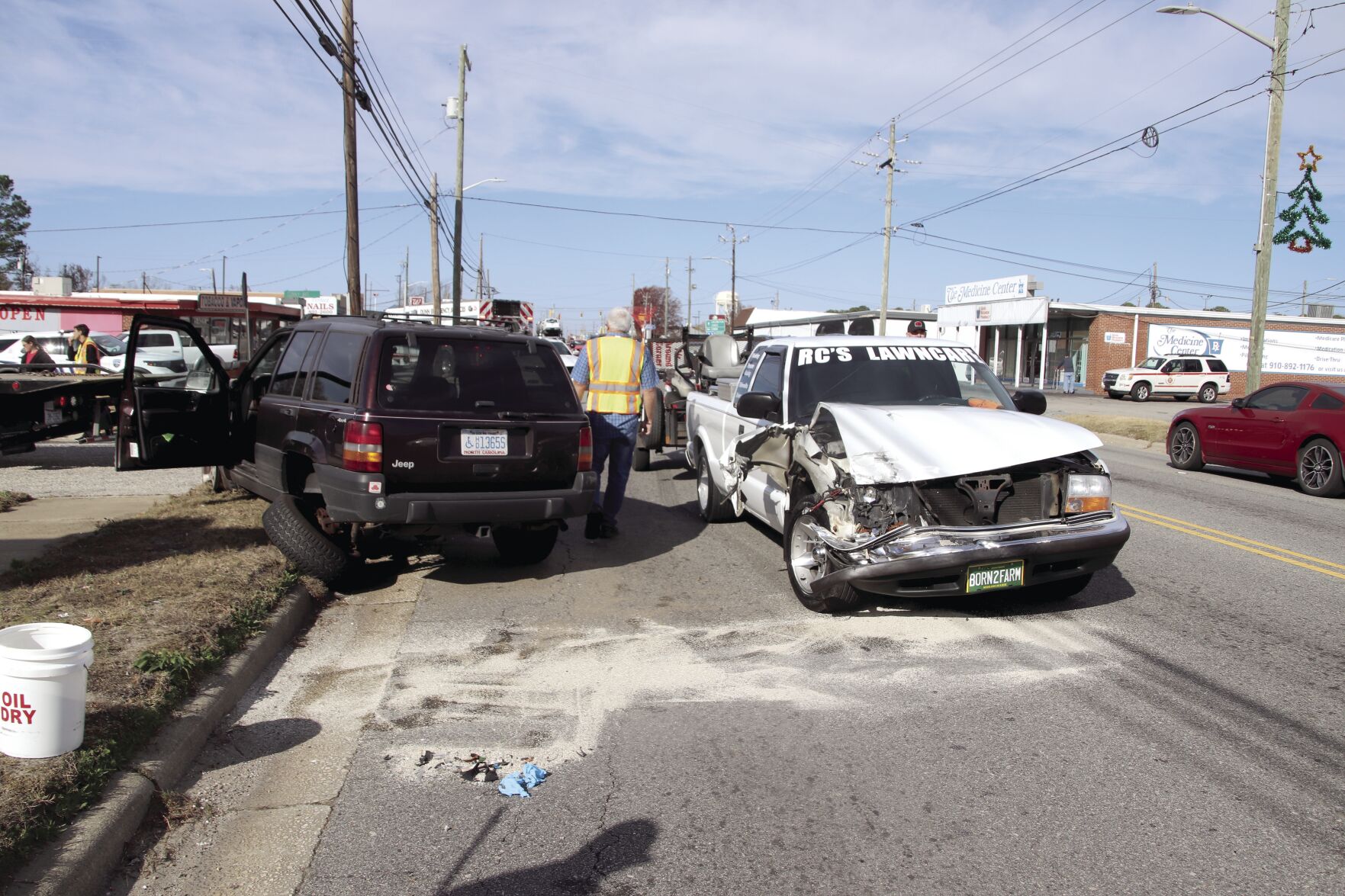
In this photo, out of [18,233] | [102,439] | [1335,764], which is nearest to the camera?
[1335,764]

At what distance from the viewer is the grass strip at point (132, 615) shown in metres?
3.39

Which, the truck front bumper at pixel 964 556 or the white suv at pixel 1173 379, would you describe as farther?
the white suv at pixel 1173 379

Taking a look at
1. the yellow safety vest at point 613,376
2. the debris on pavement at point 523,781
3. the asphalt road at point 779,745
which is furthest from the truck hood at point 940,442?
the debris on pavement at point 523,781

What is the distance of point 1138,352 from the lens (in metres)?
47.8

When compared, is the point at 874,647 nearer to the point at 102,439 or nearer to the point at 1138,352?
the point at 102,439

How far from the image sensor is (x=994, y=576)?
224 inches

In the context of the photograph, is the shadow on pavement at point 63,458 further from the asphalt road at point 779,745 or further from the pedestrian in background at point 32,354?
the asphalt road at point 779,745

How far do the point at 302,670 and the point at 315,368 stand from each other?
2.58 metres

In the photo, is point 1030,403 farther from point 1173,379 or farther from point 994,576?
point 1173,379

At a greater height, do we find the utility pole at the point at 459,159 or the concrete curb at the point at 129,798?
the utility pole at the point at 459,159

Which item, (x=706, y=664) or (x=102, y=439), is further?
(x=102, y=439)

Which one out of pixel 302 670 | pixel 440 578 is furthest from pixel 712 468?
pixel 302 670

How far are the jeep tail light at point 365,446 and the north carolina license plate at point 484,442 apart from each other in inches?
22.4

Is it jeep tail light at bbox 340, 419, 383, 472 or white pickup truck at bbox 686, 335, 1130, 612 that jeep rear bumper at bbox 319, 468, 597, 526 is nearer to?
jeep tail light at bbox 340, 419, 383, 472
